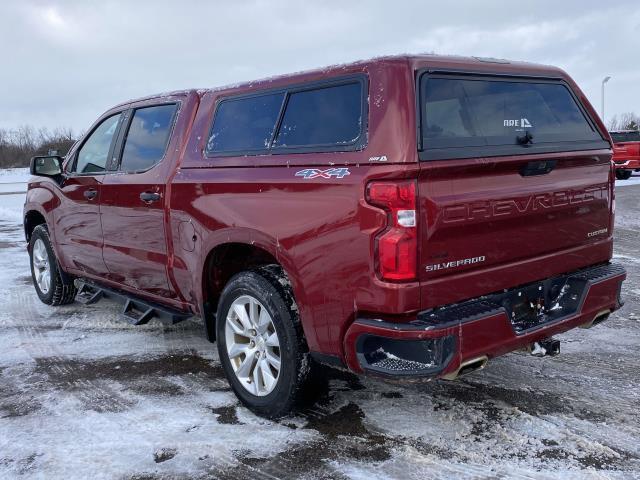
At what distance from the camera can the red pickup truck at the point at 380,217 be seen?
272 cm

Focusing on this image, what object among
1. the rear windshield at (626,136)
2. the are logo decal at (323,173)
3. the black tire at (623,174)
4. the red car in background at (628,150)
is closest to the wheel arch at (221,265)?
the are logo decal at (323,173)

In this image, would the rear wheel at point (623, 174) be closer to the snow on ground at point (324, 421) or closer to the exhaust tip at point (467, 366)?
the snow on ground at point (324, 421)

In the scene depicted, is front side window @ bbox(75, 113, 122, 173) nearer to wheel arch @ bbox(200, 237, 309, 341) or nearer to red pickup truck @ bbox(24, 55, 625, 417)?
red pickup truck @ bbox(24, 55, 625, 417)

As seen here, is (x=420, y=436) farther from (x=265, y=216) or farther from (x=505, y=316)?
(x=265, y=216)

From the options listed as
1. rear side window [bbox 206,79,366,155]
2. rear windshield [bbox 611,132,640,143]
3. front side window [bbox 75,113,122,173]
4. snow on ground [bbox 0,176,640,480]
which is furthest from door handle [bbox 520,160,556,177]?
rear windshield [bbox 611,132,640,143]

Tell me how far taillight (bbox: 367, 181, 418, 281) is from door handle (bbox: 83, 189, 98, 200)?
297cm

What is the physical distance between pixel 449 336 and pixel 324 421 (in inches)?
42.1

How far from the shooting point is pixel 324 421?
3.39 metres

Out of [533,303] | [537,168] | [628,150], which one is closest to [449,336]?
[533,303]

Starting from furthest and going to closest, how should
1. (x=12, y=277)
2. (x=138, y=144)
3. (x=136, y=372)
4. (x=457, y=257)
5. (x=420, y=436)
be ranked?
(x=12, y=277), (x=138, y=144), (x=136, y=372), (x=420, y=436), (x=457, y=257)

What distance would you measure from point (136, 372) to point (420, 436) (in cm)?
213

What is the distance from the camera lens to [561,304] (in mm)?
3369

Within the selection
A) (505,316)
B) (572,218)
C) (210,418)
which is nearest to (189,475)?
(210,418)

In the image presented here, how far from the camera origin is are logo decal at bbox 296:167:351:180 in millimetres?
2830
